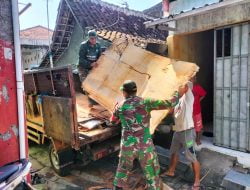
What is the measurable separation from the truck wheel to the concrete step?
3.02m

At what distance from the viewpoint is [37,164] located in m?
6.22

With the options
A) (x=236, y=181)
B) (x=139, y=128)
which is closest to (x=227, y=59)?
(x=236, y=181)

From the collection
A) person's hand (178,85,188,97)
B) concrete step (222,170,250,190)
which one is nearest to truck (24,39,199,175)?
person's hand (178,85,188,97)

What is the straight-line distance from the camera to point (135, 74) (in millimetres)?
5391

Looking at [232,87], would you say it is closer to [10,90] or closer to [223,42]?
[223,42]

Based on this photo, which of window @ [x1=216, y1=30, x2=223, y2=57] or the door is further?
window @ [x1=216, y1=30, x2=223, y2=57]

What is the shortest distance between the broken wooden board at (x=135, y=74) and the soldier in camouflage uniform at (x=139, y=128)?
650 millimetres

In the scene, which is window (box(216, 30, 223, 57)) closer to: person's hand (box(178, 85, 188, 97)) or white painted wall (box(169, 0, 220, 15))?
white painted wall (box(169, 0, 220, 15))

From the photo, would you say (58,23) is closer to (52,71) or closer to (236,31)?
(52,71)

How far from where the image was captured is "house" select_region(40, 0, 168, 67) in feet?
34.3

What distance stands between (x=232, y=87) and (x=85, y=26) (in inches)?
255

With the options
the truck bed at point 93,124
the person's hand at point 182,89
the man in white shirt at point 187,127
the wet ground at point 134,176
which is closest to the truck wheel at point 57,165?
the wet ground at point 134,176

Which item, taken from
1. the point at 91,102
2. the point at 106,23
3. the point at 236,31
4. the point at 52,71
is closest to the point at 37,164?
the point at 91,102

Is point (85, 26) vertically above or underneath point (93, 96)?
above
